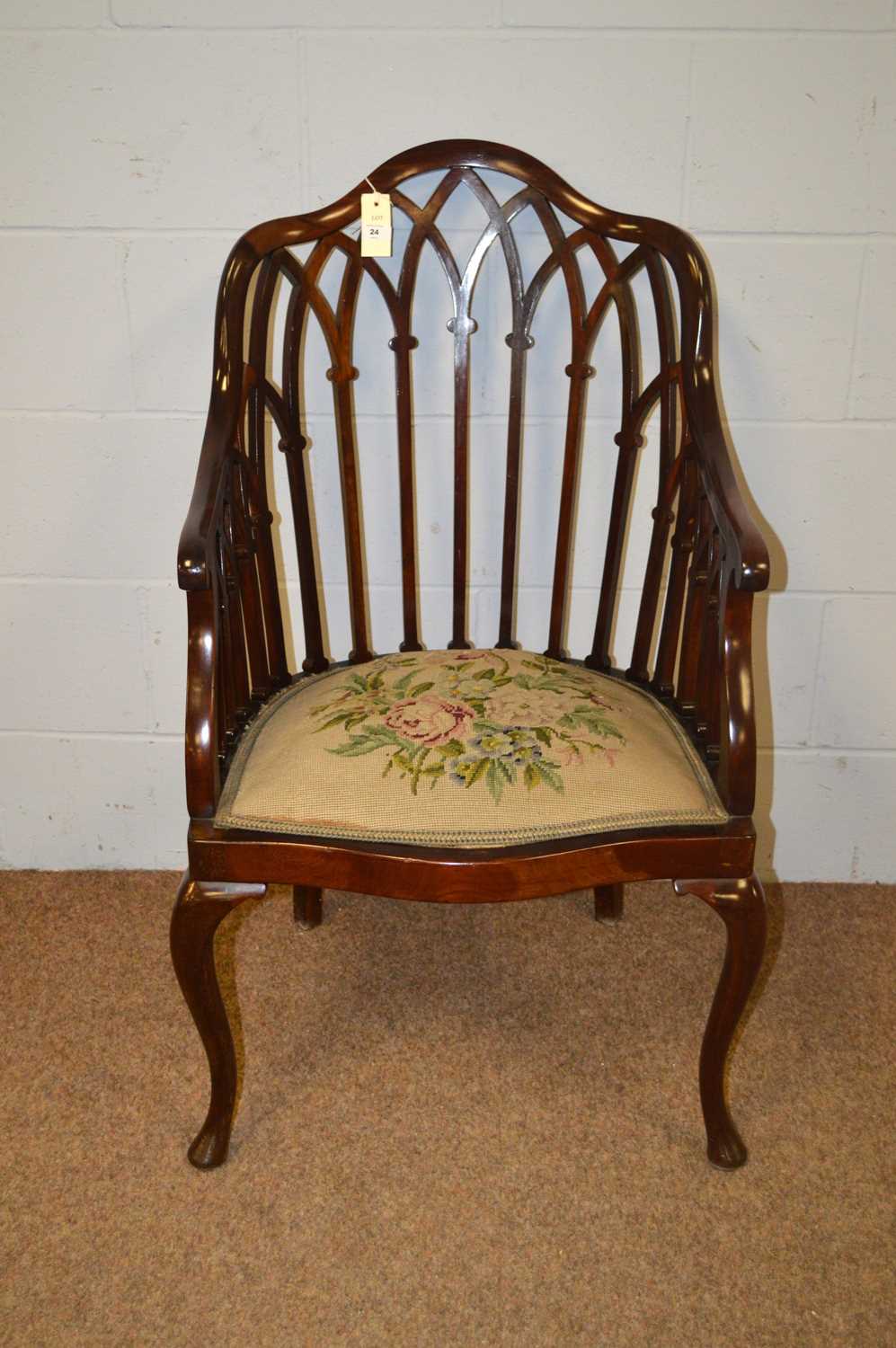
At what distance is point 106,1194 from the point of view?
4.00 ft

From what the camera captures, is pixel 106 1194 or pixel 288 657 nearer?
pixel 106 1194

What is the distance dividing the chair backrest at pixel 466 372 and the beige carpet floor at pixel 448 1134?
0.45m

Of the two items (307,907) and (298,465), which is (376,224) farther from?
(307,907)

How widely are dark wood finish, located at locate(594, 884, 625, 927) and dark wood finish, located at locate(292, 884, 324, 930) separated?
0.41 metres

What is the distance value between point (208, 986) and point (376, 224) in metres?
0.92

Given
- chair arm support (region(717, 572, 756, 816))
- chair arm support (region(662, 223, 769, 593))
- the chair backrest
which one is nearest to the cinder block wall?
the chair backrest

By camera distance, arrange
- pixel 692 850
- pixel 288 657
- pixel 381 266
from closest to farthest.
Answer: pixel 692 850, pixel 381 266, pixel 288 657

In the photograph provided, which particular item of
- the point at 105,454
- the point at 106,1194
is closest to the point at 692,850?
the point at 106,1194

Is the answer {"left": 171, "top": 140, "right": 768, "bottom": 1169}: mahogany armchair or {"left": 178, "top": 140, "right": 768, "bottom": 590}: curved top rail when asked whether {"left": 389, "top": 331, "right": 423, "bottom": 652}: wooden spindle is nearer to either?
{"left": 171, "top": 140, "right": 768, "bottom": 1169}: mahogany armchair

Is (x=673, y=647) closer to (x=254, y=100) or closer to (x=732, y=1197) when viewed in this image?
(x=732, y=1197)

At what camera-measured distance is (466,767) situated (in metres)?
1.12

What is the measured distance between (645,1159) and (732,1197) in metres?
0.10

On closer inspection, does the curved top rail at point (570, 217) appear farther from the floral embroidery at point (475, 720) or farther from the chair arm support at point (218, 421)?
the floral embroidery at point (475, 720)

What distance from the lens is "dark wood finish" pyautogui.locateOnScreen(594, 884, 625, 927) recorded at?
1.66m
